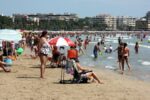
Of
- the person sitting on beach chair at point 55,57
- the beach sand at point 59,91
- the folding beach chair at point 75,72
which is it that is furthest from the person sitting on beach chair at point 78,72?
the person sitting on beach chair at point 55,57

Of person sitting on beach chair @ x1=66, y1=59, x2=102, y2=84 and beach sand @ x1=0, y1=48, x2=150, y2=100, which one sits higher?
person sitting on beach chair @ x1=66, y1=59, x2=102, y2=84

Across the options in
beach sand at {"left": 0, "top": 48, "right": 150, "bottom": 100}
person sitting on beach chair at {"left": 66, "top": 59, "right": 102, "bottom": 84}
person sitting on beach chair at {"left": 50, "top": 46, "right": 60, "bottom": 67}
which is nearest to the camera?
beach sand at {"left": 0, "top": 48, "right": 150, "bottom": 100}

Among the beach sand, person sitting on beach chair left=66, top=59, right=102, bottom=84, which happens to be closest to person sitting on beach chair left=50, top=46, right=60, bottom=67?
the beach sand

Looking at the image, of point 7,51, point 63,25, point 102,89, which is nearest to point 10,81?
point 102,89

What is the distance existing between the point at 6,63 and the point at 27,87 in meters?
4.40

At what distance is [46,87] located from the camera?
1105 cm

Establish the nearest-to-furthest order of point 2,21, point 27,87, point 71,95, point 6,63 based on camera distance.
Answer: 1. point 71,95
2. point 27,87
3. point 6,63
4. point 2,21

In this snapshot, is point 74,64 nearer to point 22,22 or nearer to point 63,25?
point 22,22

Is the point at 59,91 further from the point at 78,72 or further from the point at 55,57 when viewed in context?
the point at 55,57

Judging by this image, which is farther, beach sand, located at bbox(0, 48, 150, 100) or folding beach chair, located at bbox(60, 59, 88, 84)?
folding beach chair, located at bbox(60, 59, 88, 84)

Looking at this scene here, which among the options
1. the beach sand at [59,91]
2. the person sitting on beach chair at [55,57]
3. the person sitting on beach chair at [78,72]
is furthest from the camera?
the person sitting on beach chair at [55,57]

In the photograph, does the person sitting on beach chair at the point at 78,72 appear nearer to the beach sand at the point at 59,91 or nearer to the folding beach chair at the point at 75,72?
the folding beach chair at the point at 75,72

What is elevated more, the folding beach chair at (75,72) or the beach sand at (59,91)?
the folding beach chair at (75,72)

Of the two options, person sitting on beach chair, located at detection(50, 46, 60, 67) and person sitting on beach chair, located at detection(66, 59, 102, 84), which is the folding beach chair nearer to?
person sitting on beach chair, located at detection(66, 59, 102, 84)
